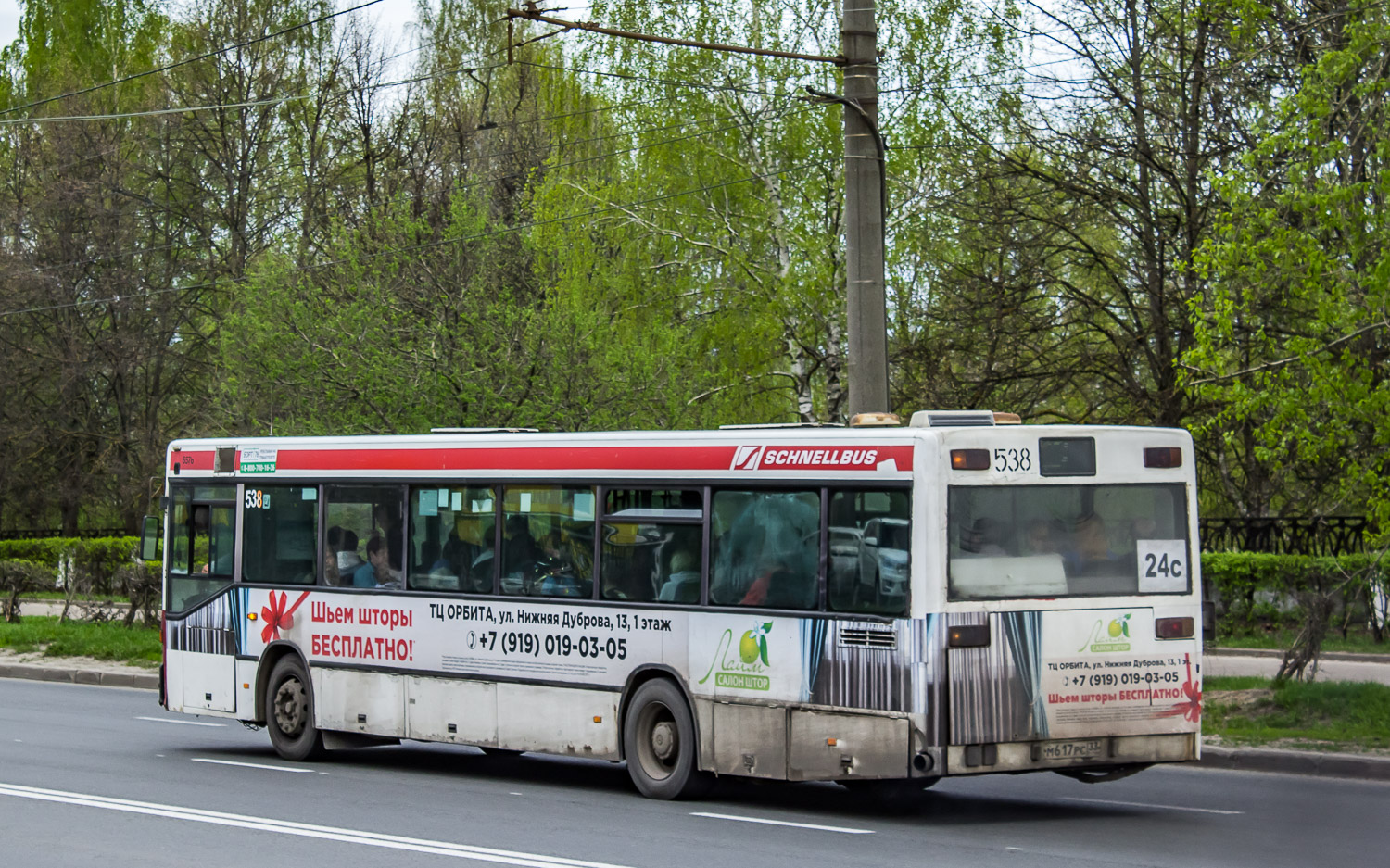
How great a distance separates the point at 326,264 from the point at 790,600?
1792 cm

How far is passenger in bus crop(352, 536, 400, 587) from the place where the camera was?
13984 mm

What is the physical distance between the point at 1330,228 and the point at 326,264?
56.1 feet

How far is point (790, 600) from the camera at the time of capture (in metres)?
11.2

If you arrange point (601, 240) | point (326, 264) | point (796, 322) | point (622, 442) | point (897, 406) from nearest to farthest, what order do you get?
point (622, 442) < point (897, 406) < point (326, 264) < point (796, 322) < point (601, 240)

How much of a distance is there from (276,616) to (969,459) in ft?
22.7

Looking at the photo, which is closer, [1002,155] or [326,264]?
[1002,155]

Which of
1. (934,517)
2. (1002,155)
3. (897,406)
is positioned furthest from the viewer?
(897,406)

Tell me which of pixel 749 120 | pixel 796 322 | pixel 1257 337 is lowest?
pixel 1257 337

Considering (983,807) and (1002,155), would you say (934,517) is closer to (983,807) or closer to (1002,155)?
(983,807)

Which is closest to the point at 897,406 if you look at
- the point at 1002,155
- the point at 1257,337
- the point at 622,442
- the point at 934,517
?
the point at 1002,155

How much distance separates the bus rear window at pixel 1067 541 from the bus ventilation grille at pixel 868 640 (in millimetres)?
460

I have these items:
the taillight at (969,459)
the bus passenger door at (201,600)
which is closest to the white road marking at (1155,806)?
the taillight at (969,459)

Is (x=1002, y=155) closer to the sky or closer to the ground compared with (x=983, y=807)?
closer to the sky

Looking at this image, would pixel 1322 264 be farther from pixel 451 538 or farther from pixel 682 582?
pixel 451 538
